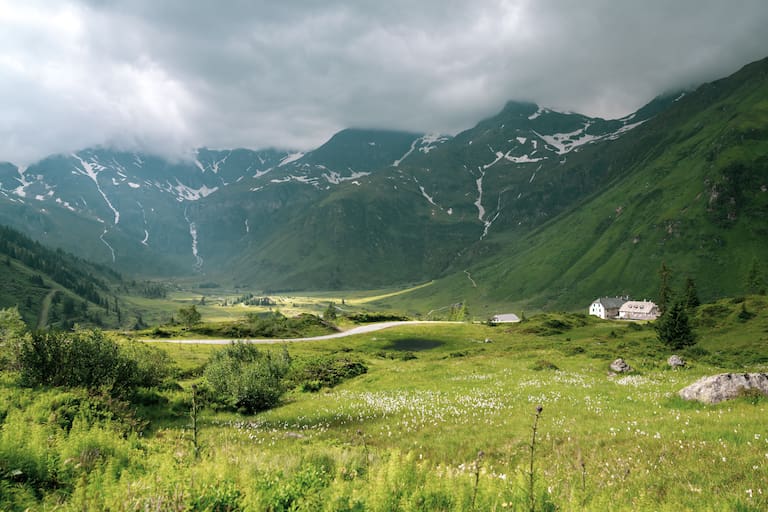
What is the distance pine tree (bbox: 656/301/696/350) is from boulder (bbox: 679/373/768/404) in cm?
4663

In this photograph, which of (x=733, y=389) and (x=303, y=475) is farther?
(x=733, y=389)

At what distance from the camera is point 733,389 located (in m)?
17.2

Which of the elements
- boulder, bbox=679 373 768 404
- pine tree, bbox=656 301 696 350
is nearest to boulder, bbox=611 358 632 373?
boulder, bbox=679 373 768 404

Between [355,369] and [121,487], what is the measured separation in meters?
41.1

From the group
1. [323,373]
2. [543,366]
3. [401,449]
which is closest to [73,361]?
[401,449]

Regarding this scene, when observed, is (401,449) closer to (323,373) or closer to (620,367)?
(620,367)

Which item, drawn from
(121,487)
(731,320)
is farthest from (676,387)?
(731,320)

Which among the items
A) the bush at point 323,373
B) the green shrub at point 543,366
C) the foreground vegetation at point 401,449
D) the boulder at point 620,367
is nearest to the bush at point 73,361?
the foreground vegetation at point 401,449

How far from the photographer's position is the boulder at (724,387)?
668 inches

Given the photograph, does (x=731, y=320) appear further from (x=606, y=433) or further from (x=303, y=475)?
(x=303, y=475)

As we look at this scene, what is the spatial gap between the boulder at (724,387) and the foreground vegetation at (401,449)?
0.77 metres

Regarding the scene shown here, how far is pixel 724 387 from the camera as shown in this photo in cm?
1730

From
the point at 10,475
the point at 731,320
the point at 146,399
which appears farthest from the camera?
the point at 731,320

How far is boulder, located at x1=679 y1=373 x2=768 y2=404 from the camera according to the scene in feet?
55.7
